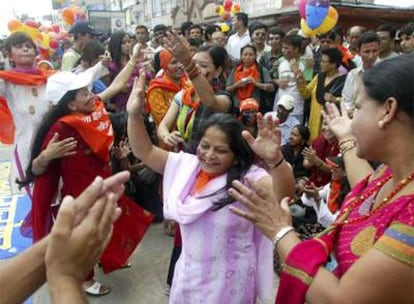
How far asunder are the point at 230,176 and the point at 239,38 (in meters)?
4.84

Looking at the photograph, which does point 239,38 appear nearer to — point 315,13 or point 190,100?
point 315,13

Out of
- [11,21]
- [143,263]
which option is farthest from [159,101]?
[11,21]

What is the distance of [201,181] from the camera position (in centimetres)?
185

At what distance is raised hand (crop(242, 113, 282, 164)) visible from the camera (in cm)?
159

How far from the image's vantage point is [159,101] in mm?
3541

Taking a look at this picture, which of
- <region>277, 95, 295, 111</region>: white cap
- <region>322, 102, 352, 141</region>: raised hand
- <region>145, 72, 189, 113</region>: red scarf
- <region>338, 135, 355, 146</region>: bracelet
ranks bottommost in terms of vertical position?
<region>277, 95, 295, 111</region>: white cap

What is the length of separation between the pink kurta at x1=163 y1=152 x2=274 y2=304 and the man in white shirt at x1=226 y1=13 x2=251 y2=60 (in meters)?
4.58

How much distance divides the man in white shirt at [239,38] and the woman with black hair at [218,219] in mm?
4433

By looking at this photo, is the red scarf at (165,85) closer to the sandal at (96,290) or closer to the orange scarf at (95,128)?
the orange scarf at (95,128)

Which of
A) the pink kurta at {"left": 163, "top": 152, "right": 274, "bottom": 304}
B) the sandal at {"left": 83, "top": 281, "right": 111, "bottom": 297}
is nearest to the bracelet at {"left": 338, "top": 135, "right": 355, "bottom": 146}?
the pink kurta at {"left": 163, "top": 152, "right": 274, "bottom": 304}

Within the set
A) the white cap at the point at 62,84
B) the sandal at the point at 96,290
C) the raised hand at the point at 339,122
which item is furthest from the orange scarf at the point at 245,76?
the raised hand at the point at 339,122

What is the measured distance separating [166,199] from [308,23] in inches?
185

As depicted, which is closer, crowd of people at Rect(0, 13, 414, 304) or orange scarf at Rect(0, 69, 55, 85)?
crowd of people at Rect(0, 13, 414, 304)

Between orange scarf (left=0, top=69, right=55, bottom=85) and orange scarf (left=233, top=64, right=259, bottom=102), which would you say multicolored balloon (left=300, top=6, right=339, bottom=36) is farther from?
orange scarf (left=0, top=69, right=55, bottom=85)
